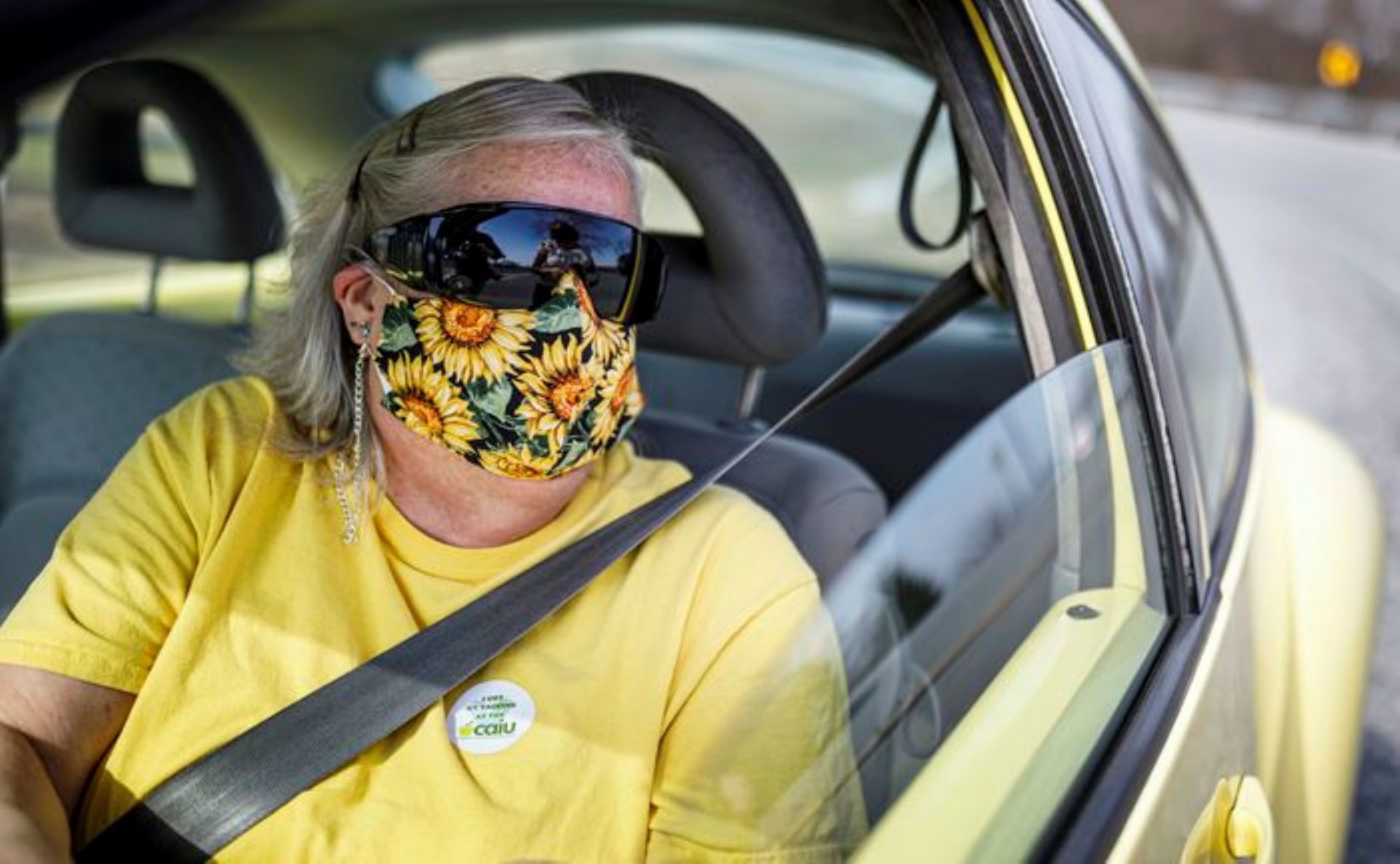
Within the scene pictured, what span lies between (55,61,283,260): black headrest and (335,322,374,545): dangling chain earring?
3.18 ft

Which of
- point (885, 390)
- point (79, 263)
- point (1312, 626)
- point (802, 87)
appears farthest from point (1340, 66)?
point (79, 263)

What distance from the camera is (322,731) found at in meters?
1.61

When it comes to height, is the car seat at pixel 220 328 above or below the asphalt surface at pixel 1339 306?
above

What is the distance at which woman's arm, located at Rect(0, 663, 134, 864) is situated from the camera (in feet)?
5.09

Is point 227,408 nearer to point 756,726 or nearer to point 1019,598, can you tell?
point 756,726

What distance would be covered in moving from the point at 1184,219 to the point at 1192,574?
0.99m

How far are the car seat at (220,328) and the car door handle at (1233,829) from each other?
0.49 meters

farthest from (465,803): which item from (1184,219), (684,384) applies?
(1184,219)

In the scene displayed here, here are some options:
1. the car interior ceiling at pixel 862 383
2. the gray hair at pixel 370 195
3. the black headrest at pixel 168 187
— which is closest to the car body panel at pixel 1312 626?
the car interior ceiling at pixel 862 383

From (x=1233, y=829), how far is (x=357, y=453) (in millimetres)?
1075

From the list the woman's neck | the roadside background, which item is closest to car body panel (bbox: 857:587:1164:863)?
the woman's neck

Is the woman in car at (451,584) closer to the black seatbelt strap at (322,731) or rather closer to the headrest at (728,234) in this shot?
the black seatbelt strap at (322,731)

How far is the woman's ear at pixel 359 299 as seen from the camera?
1.86m

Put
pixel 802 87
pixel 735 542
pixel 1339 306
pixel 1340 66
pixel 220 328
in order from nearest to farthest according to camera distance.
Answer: pixel 735 542 → pixel 220 328 → pixel 802 87 → pixel 1340 66 → pixel 1339 306
